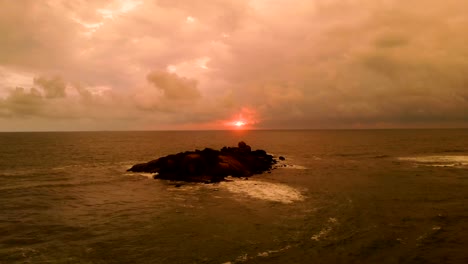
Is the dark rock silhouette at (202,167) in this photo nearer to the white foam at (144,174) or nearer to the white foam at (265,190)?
the white foam at (144,174)

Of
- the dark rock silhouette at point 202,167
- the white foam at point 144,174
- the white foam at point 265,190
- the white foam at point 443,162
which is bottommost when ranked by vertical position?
the white foam at point 443,162

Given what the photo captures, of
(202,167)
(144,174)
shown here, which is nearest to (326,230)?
(202,167)

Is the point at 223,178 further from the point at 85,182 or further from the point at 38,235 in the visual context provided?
the point at 38,235

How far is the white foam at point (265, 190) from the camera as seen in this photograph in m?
34.6

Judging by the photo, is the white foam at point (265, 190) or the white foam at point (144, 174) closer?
the white foam at point (265, 190)

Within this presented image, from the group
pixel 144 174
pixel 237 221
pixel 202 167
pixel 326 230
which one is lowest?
pixel 326 230

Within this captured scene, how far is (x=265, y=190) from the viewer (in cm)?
3894

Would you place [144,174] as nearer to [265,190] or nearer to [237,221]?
[265,190]

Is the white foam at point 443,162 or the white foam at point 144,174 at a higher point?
the white foam at point 144,174

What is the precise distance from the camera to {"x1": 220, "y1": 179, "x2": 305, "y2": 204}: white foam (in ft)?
113

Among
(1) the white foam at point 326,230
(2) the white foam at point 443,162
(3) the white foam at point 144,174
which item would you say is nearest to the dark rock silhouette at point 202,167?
Answer: (3) the white foam at point 144,174

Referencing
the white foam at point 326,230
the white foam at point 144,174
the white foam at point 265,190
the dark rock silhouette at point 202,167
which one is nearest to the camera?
the white foam at point 326,230

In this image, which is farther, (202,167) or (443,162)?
(443,162)

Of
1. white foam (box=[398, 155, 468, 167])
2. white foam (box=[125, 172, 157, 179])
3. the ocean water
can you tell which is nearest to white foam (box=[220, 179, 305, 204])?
the ocean water
